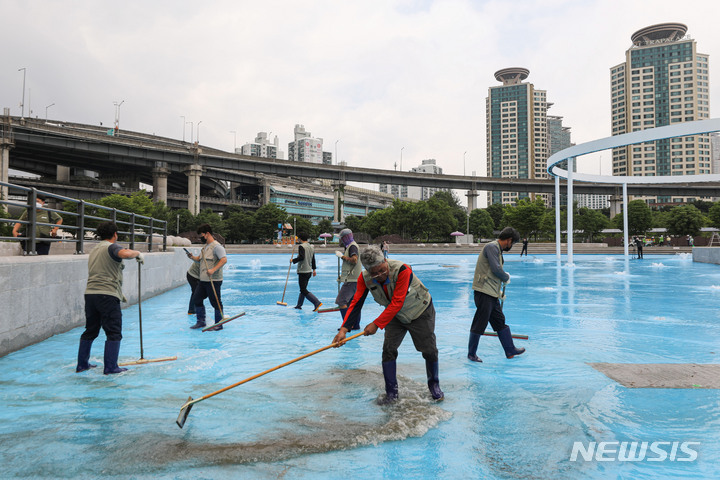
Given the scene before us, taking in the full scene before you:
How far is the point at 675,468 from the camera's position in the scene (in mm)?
3135

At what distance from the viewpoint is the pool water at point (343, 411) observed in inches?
125

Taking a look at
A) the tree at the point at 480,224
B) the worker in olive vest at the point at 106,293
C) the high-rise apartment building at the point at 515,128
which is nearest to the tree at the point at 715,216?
the tree at the point at 480,224

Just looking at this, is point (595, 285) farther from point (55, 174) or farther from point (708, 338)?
point (55, 174)

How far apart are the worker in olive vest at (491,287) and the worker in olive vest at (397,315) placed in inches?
62.9

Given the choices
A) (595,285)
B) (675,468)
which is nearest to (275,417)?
(675,468)

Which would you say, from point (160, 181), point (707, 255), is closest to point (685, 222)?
point (707, 255)

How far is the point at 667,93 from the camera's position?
13075 cm

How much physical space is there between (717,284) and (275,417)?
692 inches

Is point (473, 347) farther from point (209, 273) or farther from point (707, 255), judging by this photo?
point (707, 255)

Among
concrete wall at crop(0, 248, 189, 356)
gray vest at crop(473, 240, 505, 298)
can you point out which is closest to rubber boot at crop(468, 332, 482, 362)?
gray vest at crop(473, 240, 505, 298)

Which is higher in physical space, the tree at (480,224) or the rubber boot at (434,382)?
the tree at (480,224)

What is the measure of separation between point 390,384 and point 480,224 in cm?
10058

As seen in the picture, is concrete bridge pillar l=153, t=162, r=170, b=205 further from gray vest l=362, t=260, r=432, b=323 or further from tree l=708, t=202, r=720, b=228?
tree l=708, t=202, r=720, b=228

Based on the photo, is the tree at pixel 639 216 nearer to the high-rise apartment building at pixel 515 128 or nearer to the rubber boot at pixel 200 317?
the high-rise apartment building at pixel 515 128
